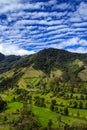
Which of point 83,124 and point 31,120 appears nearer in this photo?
point 83,124

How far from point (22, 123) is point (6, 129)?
1170cm

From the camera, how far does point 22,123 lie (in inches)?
7766

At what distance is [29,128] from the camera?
607 feet

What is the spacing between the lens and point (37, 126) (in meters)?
190

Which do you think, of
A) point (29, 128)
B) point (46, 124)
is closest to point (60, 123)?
point (46, 124)

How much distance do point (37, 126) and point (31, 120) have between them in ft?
33.7

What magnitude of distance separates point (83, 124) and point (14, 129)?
46.1 meters

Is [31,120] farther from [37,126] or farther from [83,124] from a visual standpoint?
[83,124]

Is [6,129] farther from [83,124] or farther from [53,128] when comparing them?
[83,124]

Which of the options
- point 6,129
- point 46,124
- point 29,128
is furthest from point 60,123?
point 6,129

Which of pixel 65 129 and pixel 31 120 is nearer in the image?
pixel 65 129

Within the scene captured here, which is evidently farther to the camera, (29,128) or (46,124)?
(46,124)

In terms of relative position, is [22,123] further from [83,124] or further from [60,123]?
[83,124]

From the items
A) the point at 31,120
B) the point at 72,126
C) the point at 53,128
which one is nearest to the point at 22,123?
the point at 31,120
